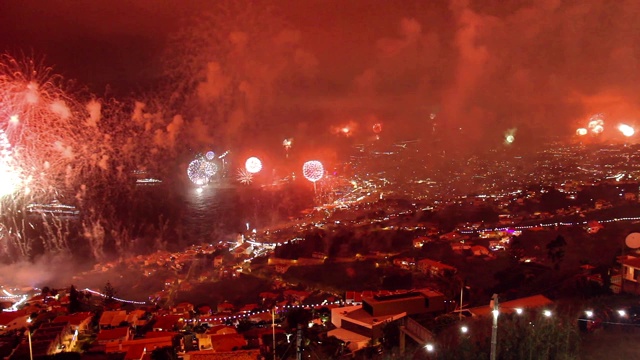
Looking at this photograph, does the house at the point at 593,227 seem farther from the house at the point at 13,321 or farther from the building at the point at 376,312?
the house at the point at 13,321

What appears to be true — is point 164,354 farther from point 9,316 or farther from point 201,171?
point 201,171

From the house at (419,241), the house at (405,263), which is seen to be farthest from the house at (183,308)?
the house at (419,241)

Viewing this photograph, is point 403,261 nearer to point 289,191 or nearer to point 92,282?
point 92,282

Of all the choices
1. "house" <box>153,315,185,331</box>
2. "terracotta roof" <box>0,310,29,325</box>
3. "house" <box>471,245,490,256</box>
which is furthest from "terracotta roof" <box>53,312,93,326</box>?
"house" <box>471,245,490,256</box>

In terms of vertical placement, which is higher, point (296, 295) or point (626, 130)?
point (626, 130)

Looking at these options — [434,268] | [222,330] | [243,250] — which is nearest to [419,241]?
[434,268]

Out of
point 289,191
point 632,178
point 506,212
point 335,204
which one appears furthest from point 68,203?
point 632,178
